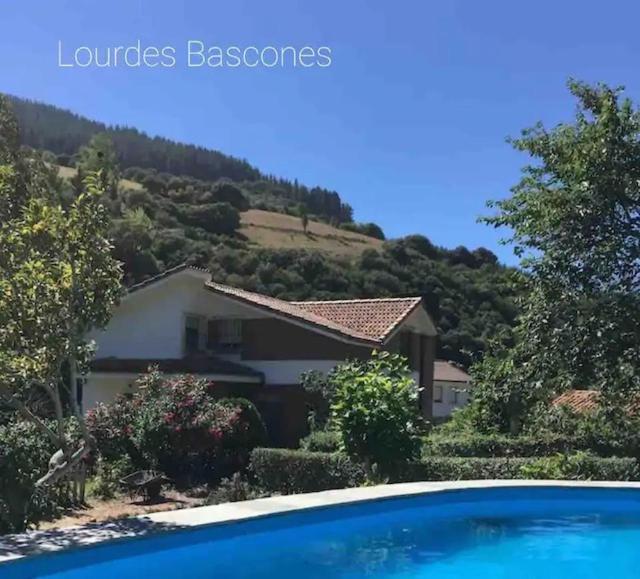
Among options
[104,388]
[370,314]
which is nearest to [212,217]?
[370,314]

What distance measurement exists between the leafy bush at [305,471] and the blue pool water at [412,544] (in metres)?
2.41

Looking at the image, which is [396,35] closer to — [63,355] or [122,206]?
[63,355]

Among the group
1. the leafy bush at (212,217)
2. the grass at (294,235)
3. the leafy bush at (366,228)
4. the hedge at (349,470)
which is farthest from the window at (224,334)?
the leafy bush at (366,228)

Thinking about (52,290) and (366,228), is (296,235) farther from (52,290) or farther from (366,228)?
(52,290)

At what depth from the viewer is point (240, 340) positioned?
29.4 m

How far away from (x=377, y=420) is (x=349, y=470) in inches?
48.5

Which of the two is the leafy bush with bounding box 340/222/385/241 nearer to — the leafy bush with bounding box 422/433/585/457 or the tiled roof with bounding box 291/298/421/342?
the tiled roof with bounding box 291/298/421/342

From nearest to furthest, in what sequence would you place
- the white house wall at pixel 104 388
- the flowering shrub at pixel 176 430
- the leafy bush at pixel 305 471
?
the leafy bush at pixel 305 471, the flowering shrub at pixel 176 430, the white house wall at pixel 104 388

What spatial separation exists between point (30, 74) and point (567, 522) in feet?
52.6

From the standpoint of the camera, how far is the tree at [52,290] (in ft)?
35.4

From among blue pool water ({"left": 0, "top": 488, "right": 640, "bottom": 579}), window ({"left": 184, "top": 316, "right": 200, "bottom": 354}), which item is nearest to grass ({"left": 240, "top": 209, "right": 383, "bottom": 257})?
window ({"left": 184, "top": 316, "right": 200, "bottom": 354})

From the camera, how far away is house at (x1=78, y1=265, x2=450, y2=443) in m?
27.2

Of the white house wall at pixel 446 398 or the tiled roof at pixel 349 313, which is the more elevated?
the tiled roof at pixel 349 313

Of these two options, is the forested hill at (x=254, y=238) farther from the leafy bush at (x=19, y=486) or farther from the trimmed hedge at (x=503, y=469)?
the leafy bush at (x=19, y=486)
